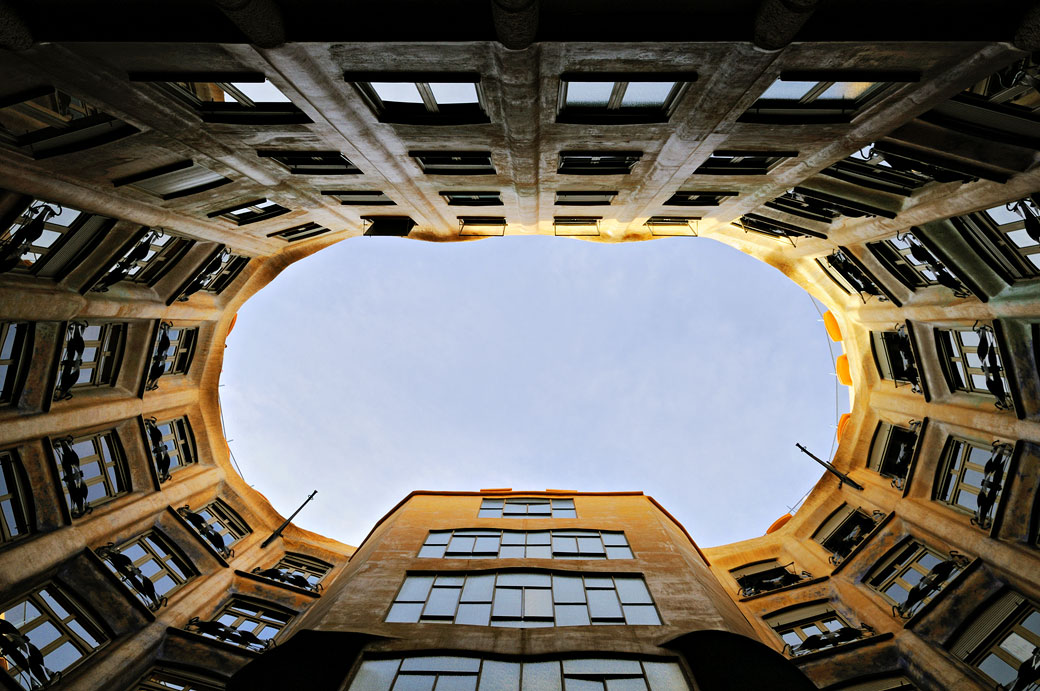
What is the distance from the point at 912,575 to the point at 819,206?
1425 cm

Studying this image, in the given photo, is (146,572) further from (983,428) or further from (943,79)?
(983,428)

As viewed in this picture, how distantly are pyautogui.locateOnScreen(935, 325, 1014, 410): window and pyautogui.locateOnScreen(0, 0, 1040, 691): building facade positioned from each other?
0.31 feet

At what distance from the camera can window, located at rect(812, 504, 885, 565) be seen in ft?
75.0

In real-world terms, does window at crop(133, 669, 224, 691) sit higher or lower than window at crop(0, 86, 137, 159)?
lower

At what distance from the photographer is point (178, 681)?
1669cm

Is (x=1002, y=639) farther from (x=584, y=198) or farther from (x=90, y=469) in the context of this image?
(x=90, y=469)

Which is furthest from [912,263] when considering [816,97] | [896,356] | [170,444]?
[170,444]

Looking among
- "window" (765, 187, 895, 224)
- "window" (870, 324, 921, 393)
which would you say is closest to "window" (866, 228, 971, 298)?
"window" (765, 187, 895, 224)

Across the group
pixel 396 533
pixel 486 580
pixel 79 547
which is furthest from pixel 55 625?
pixel 486 580

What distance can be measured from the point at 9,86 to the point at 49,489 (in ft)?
42.4

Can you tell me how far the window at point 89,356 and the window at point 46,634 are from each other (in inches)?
256

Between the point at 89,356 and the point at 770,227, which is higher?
the point at 770,227

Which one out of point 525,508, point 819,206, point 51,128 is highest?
point 819,206

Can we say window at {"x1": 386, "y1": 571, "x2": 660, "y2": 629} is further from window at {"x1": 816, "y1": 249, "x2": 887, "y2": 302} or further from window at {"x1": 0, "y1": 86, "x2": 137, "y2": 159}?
window at {"x1": 816, "y1": 249, "x2": 887, "y2": 302}
